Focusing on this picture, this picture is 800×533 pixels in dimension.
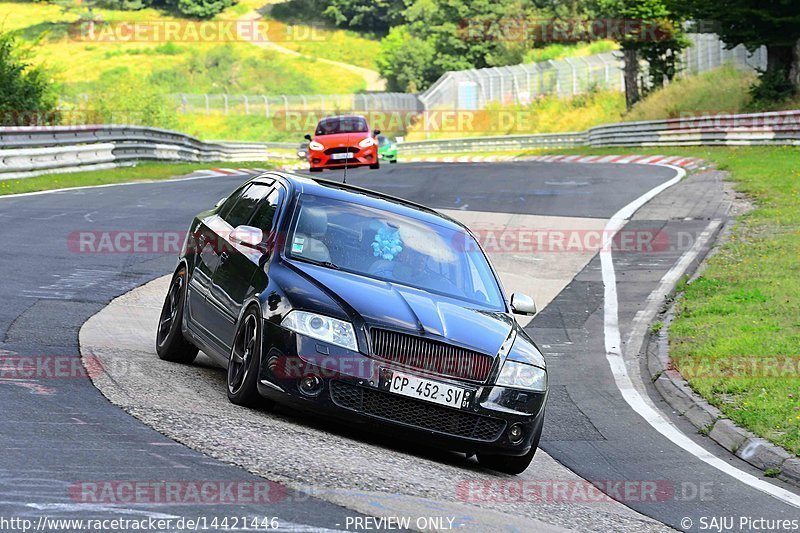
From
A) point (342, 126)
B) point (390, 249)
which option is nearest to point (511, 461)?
point (390, 249)

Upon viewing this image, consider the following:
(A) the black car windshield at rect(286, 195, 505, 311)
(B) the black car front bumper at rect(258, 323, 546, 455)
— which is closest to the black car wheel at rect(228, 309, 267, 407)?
(B) the black car front bumper at rect(258, 323, 546, 455)

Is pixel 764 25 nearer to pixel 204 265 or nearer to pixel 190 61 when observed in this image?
pixel 204 265

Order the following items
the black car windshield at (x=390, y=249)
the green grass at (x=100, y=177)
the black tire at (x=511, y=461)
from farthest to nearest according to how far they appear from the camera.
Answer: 1. the green grass at (x=100, y=177)
2. the black car windshield at (x=390, y=249)
3. the black tire at (x=511, y=461)

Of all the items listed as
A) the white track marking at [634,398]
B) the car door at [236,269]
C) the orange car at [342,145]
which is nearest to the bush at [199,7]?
the orange car at [342,145]

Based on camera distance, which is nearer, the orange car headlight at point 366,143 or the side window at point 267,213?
the side window at point 267,213

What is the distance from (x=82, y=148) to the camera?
29.5 metres

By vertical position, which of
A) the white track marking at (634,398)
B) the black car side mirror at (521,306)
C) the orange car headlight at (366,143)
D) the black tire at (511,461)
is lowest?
the white track marking at (634,398)

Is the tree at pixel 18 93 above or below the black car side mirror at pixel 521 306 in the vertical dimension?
above

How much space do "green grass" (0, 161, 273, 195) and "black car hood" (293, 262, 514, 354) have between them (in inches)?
638

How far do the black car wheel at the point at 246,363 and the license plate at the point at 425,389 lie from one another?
90 centimetres

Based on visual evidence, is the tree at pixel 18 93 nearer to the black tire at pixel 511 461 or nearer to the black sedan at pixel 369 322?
the black sedan at pixel 369 322

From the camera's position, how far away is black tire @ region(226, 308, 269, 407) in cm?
775

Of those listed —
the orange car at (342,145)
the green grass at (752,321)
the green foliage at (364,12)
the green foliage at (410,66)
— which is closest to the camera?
the green grass at (752,321)

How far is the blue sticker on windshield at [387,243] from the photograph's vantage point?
8.71 m
